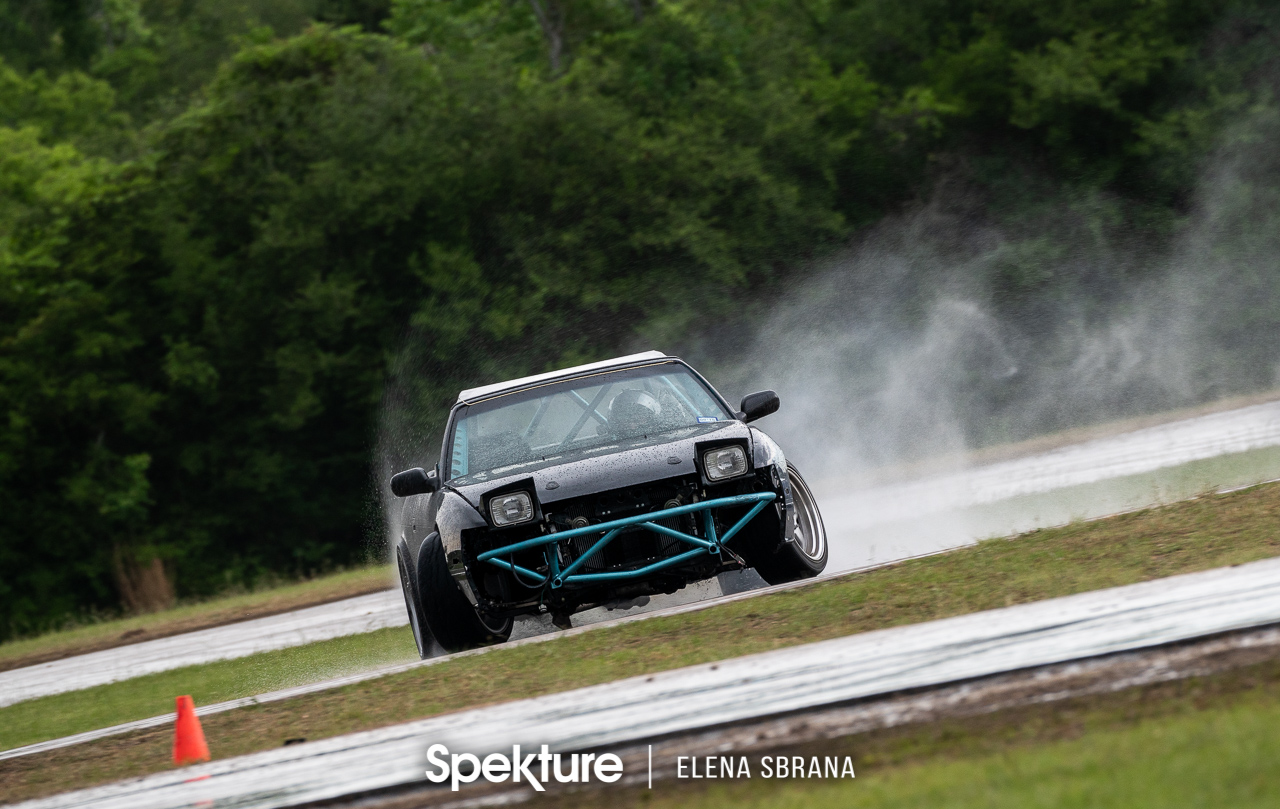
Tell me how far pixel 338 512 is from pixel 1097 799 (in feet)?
103

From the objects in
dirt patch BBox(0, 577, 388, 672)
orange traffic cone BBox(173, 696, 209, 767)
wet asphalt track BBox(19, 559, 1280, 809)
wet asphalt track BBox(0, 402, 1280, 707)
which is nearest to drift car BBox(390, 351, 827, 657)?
wet asphalt track BBox(0, 402, 1280, 707)

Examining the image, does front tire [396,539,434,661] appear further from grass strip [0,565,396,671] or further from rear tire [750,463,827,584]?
grass strip [0,565,396,671]

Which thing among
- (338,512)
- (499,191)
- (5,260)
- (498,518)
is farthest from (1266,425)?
(5,260)

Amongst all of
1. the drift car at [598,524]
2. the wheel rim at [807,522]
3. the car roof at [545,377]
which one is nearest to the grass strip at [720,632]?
the drift car at [598,524]

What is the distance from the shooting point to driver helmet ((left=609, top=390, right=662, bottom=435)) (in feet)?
31.3

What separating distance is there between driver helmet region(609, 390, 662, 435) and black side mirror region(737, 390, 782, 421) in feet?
1.90

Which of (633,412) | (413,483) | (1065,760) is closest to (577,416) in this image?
(633,412)

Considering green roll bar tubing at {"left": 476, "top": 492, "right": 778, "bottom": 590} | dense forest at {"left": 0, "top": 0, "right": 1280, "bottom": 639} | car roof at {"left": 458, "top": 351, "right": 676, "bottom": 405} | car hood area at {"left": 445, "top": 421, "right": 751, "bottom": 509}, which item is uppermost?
dense forest at {"left": 0, "top": 0, "right": 1280, "bottom": 639}

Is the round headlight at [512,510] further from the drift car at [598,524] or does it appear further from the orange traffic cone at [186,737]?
the orange traffic cone at [186,737]

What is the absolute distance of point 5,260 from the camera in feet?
113

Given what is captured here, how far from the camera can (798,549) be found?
9.18 metres

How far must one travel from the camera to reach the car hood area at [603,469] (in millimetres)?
8469

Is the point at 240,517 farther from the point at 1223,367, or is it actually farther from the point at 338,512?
the point at 1223,367

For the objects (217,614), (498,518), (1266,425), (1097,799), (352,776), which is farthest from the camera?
(217,614)
